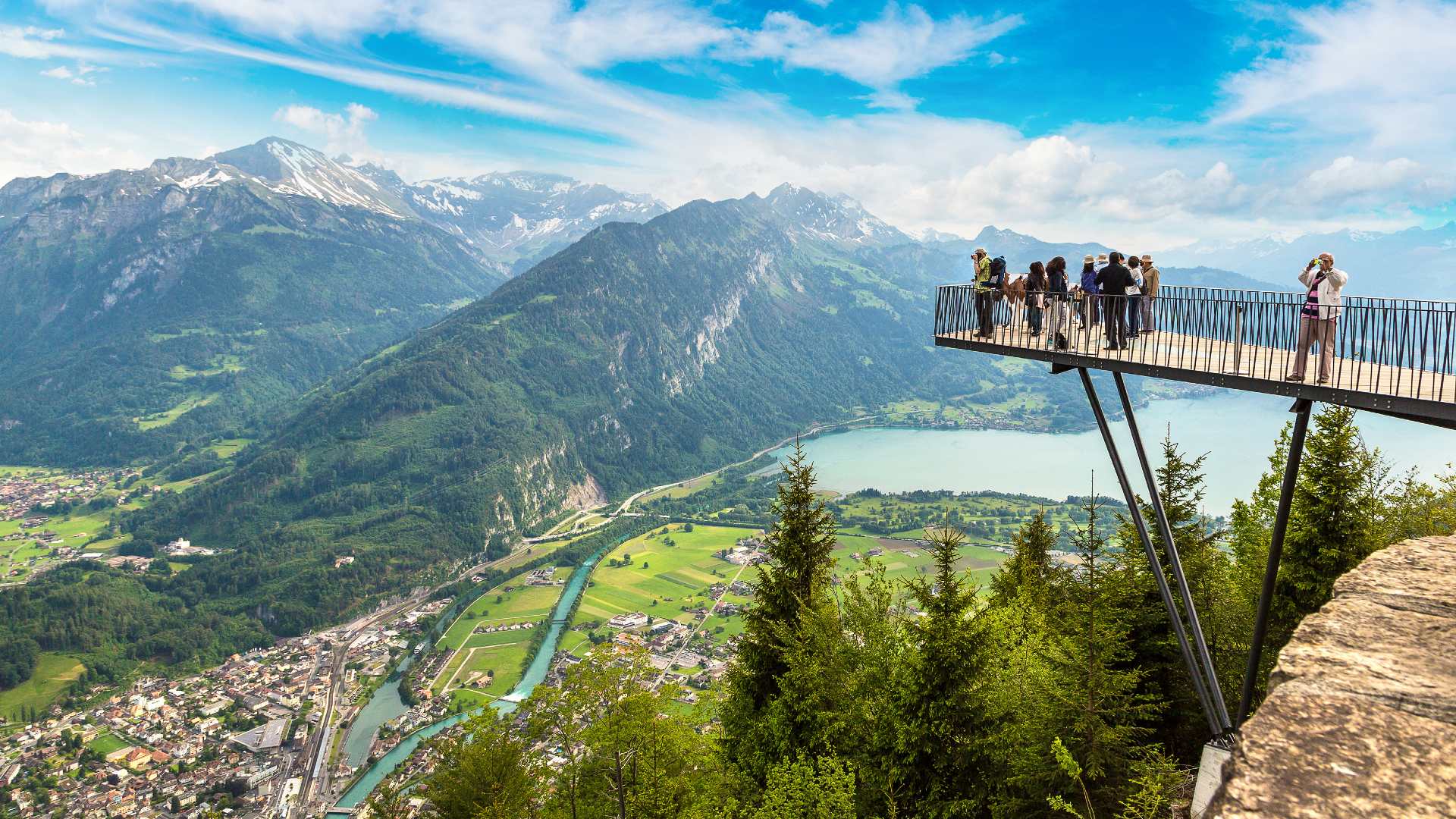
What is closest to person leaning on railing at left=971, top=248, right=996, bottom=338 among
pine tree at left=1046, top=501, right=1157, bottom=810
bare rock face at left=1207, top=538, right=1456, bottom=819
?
pine tree at left=1046, top=501, right=1157, bottom=810

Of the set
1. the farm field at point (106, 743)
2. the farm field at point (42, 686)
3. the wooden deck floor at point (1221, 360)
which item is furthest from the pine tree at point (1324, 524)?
the farm field at point (42, 686)

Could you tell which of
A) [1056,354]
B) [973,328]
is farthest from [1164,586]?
[973,328]

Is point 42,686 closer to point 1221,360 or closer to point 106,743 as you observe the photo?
point 106,743

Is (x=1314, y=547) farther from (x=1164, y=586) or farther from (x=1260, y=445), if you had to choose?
(x=1260, y=445)

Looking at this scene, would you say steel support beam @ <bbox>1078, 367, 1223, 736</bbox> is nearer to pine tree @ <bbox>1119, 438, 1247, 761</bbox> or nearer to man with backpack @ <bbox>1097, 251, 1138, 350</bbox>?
man with backpack @ <bbox>1097, 251, 1138, 350</bbox>

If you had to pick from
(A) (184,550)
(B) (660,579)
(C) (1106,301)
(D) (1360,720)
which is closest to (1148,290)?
Answer: (C) (1106,301)

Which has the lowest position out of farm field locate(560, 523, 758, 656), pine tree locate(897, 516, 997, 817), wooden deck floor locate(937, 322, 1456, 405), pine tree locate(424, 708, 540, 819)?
farm field locate(560, 523, 758, 656)

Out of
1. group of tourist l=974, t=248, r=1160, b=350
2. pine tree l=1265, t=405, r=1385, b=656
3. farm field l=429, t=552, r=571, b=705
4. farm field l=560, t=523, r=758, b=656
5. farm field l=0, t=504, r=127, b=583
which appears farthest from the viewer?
farm field l=0, t=504, r=127, b=583
